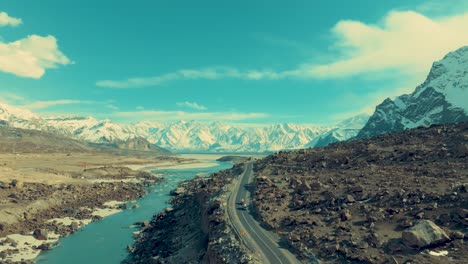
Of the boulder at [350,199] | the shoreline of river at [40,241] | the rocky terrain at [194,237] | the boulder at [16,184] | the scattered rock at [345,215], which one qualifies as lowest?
the shoreline of river at [40,241]

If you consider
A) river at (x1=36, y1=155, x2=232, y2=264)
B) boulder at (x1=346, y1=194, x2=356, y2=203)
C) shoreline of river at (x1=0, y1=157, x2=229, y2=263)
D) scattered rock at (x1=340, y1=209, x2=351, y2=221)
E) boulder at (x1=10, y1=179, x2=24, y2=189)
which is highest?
boulder at (x1=346, y1=194, x2=356, y2=203)

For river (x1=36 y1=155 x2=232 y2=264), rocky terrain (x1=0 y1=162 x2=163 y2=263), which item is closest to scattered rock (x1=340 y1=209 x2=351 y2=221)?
river (x1=36 y1=155 x2=232 y2=264)

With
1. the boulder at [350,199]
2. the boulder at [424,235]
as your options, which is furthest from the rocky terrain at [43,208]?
the boulder at [424,235]

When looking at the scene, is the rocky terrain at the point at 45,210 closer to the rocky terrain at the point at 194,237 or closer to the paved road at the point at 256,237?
the rocky terrain at the point at 194,237

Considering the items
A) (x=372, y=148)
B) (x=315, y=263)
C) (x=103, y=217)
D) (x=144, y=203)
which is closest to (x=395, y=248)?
(x=315, y=263)

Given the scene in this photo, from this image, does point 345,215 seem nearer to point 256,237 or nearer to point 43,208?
point 256,237

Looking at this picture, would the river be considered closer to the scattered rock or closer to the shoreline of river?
the shoreline of river
